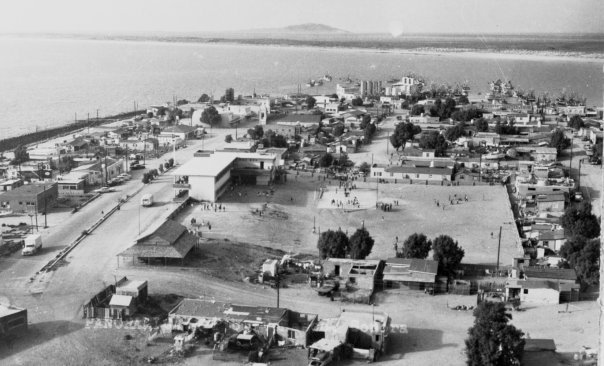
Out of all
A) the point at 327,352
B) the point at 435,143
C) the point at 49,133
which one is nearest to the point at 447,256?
the point at 327,352

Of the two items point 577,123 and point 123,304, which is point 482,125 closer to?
point 577,123

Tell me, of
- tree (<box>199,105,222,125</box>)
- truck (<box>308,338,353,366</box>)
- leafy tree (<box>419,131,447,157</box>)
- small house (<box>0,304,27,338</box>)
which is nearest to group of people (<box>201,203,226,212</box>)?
small house (<box>0,304,27,338</box>)

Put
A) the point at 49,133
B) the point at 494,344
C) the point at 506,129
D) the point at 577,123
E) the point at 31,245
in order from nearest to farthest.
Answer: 1. the point at 494,344
2. the point at 31,245
3. the point at 506,129
4. the point at 577,123
5. the point at 49,133

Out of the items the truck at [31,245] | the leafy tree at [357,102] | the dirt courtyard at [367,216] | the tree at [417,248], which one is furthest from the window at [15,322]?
the leafy tree at [357,102]

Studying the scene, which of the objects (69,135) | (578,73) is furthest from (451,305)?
(578,73)

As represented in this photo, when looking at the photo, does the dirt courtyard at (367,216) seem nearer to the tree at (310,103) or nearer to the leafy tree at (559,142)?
the leafy tree at (559,142)

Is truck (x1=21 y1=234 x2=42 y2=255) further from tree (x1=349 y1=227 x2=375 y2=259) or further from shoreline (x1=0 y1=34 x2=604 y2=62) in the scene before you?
shoreline (x1=0 y1=34 x2=604 y2=62)
